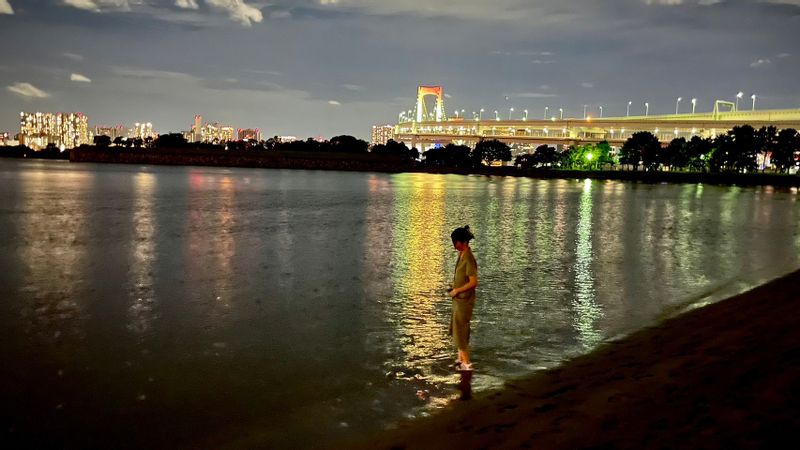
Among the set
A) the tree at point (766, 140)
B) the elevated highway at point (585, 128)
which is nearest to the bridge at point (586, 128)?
the elevated highway at point (585, 128)

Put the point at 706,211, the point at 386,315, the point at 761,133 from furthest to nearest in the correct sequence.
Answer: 1. the point at 761,133
2. the point at 706,211
3. the point at 386,315

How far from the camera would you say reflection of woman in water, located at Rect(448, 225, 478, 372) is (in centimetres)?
644

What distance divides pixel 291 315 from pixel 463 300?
4.27 m

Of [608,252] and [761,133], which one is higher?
[761,133]

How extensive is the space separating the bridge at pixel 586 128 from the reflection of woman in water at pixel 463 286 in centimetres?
12210

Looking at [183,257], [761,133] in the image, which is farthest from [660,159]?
[183,257]

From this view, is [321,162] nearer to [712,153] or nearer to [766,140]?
[712,153]

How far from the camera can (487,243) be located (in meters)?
20.2

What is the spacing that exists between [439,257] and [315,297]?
18.4 ft

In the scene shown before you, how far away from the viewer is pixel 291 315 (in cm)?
1027

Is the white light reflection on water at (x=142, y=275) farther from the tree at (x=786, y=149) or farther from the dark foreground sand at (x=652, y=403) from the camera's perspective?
the tree at (x=786, y=149)

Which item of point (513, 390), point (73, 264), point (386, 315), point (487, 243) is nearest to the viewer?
point (513, 390)

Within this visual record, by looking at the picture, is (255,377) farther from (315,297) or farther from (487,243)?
(487,243)

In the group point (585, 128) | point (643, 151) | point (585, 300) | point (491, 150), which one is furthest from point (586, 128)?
point (585, 300)
